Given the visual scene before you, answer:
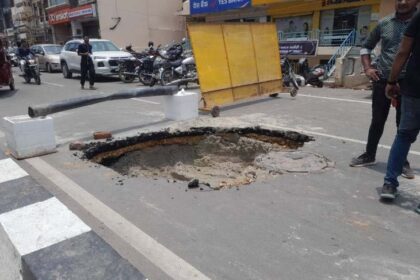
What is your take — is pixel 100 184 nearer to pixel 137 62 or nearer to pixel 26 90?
pixel 26 90

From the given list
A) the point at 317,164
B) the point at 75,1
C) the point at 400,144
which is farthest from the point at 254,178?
the point at 75,1

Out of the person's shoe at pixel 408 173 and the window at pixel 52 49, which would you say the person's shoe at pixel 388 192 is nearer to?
the person's shoe at pixel 408 173

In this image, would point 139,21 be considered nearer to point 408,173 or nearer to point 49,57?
point 49,57

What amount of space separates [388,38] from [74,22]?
3892cm

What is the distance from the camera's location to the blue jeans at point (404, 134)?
3.59 metres

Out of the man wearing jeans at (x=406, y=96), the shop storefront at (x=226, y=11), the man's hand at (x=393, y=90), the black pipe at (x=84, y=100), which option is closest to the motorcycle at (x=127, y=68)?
the black pipe at (x=84, y=100)

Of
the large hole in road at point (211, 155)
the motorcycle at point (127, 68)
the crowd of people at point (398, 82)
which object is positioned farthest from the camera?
the motorcycle at point (127, 68)

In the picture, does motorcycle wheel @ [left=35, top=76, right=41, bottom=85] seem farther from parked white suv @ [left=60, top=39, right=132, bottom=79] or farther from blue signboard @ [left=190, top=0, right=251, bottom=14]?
blue signboard @ [left=190, top=0, right=251, bottom=14]

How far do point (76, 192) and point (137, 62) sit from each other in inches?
508

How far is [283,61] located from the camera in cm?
1204

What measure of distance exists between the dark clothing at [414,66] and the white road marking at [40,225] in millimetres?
3063

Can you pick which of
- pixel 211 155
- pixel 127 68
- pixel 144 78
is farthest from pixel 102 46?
pixel 211 155

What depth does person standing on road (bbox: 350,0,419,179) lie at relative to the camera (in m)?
4.09

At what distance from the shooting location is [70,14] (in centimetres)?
3778
